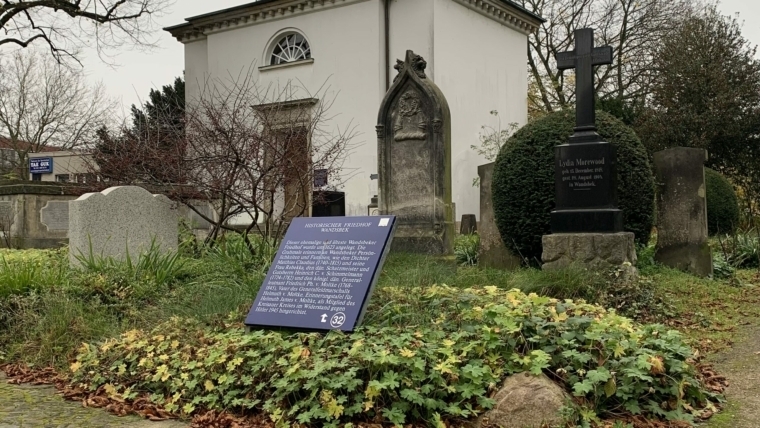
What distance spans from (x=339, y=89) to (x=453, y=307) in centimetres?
1587

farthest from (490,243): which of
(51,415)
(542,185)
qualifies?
(51,415)

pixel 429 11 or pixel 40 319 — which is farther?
pixel 429 11

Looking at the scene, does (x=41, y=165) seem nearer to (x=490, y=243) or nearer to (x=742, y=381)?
(x=490, y=243)

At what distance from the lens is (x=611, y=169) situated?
27.4 ft

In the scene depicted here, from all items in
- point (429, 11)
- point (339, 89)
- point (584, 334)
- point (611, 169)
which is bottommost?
point (584, 334)

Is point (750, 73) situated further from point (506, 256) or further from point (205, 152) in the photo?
point (205, 152)

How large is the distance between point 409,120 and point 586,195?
11.8 ft

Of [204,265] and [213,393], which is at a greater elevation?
[204,265]

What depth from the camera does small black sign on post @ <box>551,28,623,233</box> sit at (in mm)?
8312

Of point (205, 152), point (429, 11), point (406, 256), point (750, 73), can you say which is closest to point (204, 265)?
point (205, 152)

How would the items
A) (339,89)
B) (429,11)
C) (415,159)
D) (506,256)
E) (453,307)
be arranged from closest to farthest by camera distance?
(453,307), (506,256), (415,159), (429,11), (339,89)

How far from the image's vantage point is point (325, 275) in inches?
204

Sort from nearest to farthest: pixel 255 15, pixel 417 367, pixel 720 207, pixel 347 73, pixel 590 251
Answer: pixel 417 367 → pixel 590 251 → pixel 720 207 → pixel 347 73 → pixel 255 15

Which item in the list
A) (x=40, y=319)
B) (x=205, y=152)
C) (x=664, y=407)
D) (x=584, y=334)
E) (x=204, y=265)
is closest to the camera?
(x=664, y=407)
